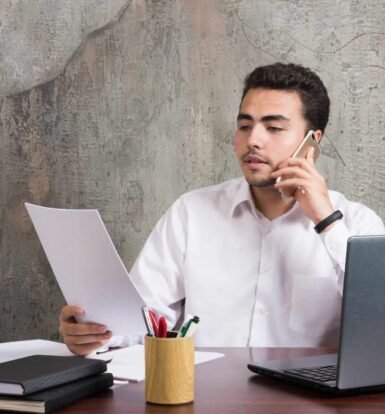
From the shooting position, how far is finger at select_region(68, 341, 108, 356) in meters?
1.69

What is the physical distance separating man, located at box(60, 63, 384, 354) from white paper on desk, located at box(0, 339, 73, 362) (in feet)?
1.36

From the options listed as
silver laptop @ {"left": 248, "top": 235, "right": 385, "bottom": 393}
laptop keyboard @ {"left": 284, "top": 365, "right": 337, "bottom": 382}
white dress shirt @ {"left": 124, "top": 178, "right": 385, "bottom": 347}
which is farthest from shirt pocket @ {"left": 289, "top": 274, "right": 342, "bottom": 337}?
silver laptop @ {"left": 248, "top": 235, "right": 385, "bottom": 393}

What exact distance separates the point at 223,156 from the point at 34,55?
71 centimetres

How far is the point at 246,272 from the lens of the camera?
2.21 meters

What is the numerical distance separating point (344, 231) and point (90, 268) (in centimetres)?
78

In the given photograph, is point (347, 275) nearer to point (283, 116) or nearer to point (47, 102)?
point (283, 116)

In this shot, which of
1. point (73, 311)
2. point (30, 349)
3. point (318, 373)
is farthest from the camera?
point (30, 349)

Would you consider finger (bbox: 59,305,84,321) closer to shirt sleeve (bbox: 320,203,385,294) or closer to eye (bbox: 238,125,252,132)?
shirt sleeve (bbox: 320,203,385,294)

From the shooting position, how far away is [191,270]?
87.0 inches

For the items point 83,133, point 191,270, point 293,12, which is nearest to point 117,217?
point 83,133

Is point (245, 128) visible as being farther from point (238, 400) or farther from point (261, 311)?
point (238, 400)

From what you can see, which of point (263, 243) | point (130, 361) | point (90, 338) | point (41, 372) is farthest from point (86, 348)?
point (263, 243)

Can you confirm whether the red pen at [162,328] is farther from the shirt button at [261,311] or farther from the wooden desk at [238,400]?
the shirt button at [261,311]

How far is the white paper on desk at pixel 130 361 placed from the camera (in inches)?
57.9
